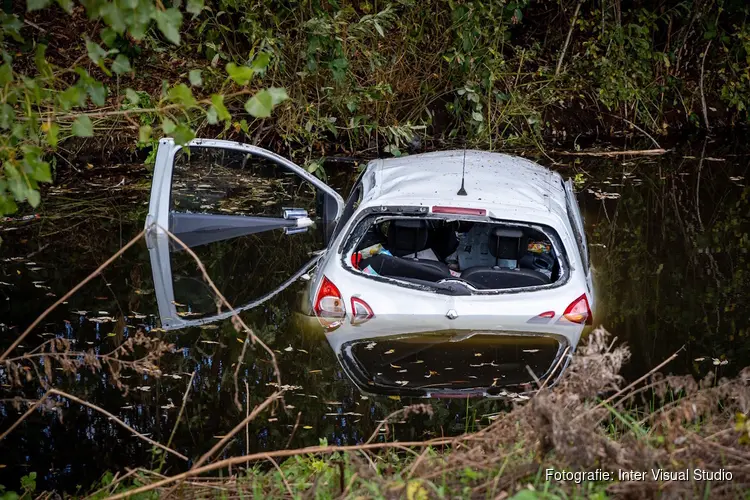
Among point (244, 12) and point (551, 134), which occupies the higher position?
point (244, 12)

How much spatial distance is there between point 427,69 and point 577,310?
1007 cm

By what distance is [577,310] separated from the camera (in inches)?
280

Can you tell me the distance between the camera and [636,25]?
18.5 metres

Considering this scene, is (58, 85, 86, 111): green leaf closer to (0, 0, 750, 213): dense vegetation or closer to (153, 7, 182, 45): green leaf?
(153, 7, 182, 45): green leaf

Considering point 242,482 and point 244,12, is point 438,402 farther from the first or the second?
point 244,12

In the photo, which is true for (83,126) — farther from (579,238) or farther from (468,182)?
(579,238)

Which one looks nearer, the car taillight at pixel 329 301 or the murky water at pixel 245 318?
the murky water at pixel 245 318

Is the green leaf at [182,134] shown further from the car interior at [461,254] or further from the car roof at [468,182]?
the car interior at [461,254]

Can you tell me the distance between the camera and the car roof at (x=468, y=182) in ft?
23.7

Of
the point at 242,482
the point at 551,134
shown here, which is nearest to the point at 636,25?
the point at 551,134

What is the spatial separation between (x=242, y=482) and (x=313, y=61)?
9737mm

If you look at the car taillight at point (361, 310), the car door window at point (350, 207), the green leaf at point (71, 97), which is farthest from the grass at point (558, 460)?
the car door window at point (350, 207)

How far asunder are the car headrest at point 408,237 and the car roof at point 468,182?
36 centimetres

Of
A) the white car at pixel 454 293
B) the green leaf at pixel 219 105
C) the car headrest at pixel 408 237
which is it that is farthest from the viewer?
the car headrest at pixel 408 237
